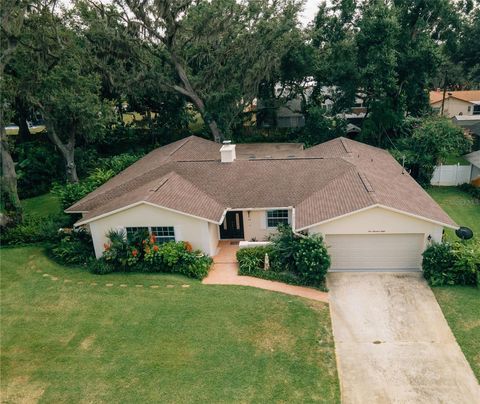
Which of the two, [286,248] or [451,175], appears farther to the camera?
[451,175]

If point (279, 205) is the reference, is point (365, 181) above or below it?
above

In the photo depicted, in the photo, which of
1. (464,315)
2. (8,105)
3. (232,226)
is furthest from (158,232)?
(464,315)

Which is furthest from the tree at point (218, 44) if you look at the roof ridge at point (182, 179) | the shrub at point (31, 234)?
the shrub at point (31, 234)

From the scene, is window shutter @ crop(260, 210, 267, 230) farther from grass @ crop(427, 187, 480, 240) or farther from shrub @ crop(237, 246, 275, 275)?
grass @ crop(427, 187, 480, 240)

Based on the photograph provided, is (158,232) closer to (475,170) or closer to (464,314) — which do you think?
(464,314)

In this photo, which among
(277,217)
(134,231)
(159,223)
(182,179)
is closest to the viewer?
(159,223)

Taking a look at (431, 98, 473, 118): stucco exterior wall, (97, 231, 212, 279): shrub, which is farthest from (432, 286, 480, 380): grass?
(431, 98, 473, 118): stucco exterior wall

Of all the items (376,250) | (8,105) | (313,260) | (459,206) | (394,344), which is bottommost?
(394,344)
